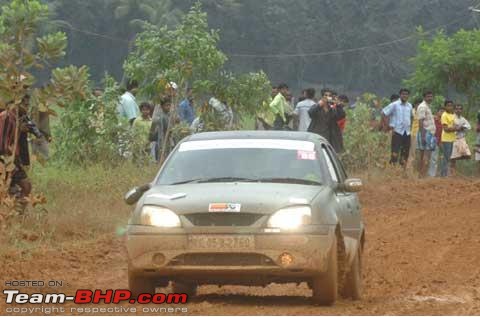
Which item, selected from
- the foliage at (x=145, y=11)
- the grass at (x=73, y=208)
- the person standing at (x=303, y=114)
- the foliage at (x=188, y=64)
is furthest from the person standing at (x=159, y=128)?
the foliage at (x=145, y=11)

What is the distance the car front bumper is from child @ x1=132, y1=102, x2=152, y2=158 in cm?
1158

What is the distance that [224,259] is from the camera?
30.8ft

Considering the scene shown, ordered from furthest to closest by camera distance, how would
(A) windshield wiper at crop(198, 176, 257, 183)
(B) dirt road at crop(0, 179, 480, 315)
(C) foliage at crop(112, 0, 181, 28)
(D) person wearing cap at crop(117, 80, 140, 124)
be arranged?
(C) foliage at crop(112, 0, 181, 28)
(D) person wearing cap at crop(117, 80, 140, 124)
(A) windshield wiper at crop(198, 176, 257, 183)
(B) dirt road at crop(0, 179, 480, 315)

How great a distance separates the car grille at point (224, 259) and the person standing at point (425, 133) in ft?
57.4

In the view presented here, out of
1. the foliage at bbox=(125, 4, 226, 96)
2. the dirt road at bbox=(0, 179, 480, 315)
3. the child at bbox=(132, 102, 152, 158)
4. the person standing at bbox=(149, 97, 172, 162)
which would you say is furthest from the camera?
the child at bbox=(132, 102, 152, 158)

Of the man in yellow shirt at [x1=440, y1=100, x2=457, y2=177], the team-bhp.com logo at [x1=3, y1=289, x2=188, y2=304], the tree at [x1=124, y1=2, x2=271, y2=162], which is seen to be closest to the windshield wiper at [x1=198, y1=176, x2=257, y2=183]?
the team-bhp.com logo at [x1=3, y1=289, x2=188, y2=304]

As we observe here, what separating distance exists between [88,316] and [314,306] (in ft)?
5.56

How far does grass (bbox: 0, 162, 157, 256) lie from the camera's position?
14.1 m

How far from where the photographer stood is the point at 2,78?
13.9 meters

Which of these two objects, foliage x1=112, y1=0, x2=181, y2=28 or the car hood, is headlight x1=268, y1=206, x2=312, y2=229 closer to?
the car hood

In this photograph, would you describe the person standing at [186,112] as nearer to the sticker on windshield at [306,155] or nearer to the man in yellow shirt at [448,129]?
the man in yellow shirt at [448,129]

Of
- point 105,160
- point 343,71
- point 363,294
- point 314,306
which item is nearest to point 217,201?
point 314,306

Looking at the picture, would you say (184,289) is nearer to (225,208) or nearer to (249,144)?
(249,144)

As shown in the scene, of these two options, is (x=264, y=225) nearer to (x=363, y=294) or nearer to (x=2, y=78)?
Answer: (x=363, y=294)
